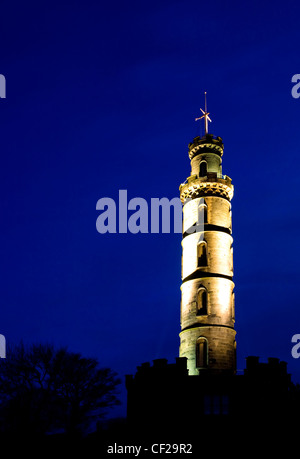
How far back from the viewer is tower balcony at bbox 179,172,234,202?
48.2 metres

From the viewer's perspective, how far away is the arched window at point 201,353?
42.4 metres

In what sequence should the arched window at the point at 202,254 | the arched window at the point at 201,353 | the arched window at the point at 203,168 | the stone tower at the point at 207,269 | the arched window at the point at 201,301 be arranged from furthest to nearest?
the arched window at the point at 203,168
the arched window at the point at 202,254
the arched window at the point at 201,301
the stone tower at the point at 207,269
the arched window at the point at 201,353

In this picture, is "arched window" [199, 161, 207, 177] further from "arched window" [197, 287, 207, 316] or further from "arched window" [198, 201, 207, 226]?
"arched window" [197, 287, 207, 316]

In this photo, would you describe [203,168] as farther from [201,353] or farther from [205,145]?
[201,353]

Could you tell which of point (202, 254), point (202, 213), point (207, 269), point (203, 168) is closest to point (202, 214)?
point (202, 213)

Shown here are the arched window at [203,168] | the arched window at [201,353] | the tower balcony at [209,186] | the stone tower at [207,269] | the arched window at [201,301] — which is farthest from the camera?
the arched window at [203,168]

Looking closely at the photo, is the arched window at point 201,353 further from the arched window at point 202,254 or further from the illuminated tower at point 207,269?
the arched window at point 202,254

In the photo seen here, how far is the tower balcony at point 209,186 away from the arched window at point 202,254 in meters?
4.69

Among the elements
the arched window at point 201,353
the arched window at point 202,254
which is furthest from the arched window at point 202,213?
the arched window at point 201,353

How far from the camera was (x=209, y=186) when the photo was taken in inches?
1900
